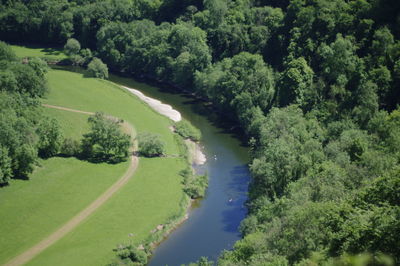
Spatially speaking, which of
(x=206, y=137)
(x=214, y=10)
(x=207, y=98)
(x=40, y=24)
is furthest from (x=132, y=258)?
(x=40, y=24)

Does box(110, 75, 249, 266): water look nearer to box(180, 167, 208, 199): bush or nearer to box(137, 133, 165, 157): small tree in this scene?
box(180, 167, 208, 199): bush

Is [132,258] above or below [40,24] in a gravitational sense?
below

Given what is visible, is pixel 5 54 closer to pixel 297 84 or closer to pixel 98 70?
pixel 98 70

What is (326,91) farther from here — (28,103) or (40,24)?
(40,24)

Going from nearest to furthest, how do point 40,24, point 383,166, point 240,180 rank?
point 383,166
point 240,180
point 40,24

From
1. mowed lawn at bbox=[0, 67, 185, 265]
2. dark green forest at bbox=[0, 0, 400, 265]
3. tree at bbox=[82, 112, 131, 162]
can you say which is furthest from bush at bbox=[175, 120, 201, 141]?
tree at bbox=[82, 112, 131, 162]

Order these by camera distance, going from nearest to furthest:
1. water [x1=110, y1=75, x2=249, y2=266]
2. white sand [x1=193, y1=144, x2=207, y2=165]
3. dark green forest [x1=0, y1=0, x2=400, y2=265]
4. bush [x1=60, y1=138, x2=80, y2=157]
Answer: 1. dark green forest [x1=0, y1=0, x2=400, y2=265]
2. water [x1=110, y1=75, x2=249, y2=266]
3. bush [x1=60, y1=138, x2=80, y2=157]
4. white sand [x1=193, y1=144, x2=207, y2=165]
